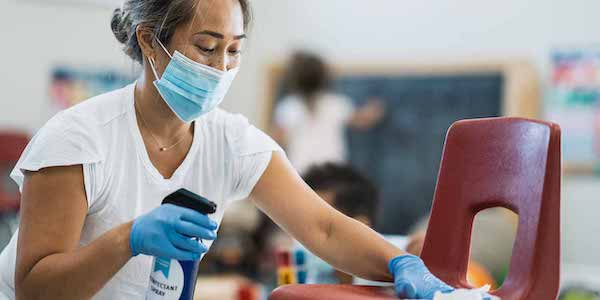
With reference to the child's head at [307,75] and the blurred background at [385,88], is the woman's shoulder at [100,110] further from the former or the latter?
the child's head at [307,75]

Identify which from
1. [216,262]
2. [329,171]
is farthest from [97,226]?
[216,262]

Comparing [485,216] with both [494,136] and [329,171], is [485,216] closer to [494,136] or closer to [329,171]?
[329,171]

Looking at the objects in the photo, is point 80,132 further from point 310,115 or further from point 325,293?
point 310,115

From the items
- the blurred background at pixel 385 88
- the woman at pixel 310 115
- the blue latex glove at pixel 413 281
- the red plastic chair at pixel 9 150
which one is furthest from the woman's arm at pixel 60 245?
the red plastic chair at pixel 9 150

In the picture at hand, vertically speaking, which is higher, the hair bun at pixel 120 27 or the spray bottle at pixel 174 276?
the hair bun at pixel 120 27

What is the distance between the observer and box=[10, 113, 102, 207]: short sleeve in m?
1.27

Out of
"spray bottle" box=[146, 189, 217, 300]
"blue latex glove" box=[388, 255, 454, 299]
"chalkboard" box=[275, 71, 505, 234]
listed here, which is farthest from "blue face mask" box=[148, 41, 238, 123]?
"chalkboard" box=[275, 71, 505, 234]

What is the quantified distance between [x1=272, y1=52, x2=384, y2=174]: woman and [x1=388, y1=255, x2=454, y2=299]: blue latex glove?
2.81m

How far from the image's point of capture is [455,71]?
4574 millimetres

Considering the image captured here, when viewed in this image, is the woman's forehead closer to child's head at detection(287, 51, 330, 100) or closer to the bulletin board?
child's head at detection(287, 51, 330, 100)

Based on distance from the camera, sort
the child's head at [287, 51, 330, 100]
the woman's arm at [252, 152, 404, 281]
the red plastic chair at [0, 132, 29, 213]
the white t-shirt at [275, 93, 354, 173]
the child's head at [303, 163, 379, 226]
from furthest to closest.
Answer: the child's head at [287, 51, 330, 100]
the white t-shirt at [275, 93, 354, 173]
the red plastic chair at [0, 132, 29, 213]
the child's head at [303, 163, 379, 226]
the woman's arm at [252, 152, 404, 281]

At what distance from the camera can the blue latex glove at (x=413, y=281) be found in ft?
4.20

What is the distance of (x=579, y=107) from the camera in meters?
4.25

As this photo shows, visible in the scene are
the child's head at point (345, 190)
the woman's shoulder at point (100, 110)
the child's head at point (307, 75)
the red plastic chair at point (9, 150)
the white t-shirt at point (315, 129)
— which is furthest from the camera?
the child's head at point (307, 75)
